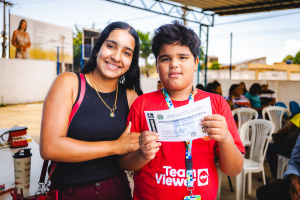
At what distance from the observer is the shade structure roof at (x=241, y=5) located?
25.9ft

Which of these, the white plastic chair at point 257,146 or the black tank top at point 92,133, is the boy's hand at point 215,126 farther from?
the white plastic chair at point 257,146

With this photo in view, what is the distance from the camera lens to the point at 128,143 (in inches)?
47.1

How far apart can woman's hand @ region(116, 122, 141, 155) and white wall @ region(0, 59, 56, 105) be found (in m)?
16.4

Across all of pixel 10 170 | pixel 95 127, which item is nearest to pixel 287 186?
pixel 95 127

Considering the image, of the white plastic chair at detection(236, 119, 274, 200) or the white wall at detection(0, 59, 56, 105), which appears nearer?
the white plastic chair at detection(236, 119, 274, 200)

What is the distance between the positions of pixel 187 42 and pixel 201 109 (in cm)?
42

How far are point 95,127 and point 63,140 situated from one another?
22 centimetres

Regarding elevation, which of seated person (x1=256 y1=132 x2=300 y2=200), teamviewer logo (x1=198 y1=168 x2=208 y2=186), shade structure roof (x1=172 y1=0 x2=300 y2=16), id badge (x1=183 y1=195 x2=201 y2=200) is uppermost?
shade structure roof (x1=172 y1=0 x2=300 y2=16)

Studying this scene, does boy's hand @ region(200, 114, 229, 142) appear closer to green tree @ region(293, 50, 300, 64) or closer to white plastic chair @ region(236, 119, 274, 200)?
white plastic chair @ region(236, 119, 274, 200)

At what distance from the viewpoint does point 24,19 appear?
16844mm

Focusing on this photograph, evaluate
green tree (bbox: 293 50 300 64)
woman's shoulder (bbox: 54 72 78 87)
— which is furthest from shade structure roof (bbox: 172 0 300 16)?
green tree (bbox: 293 50 300 64)

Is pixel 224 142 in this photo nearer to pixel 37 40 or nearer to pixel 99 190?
pixel 99 190

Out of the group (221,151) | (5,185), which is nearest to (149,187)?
(221,151)

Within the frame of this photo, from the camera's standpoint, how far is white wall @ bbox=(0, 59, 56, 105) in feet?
48.4
